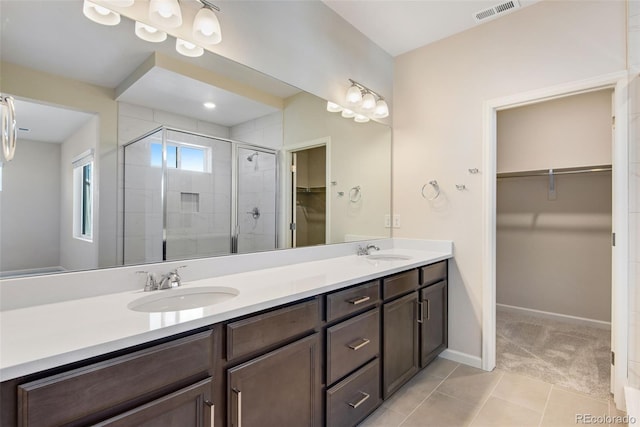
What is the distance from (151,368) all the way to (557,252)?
3.86m

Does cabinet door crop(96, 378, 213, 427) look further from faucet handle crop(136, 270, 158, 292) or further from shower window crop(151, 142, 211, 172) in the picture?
shower window crop(151, 142, 211, 172)

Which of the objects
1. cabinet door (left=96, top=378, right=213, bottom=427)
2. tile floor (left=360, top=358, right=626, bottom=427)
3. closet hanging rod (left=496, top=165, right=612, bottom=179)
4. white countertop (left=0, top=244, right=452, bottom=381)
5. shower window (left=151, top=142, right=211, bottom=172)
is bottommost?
A: tile floor (left=360, top=358, right=626, bottom=427)

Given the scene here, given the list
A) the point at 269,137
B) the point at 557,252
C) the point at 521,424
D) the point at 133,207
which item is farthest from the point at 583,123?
the point at 133,207

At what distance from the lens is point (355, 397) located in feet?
5.40

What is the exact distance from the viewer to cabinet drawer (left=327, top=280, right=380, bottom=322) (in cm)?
150

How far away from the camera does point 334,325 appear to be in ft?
4.99

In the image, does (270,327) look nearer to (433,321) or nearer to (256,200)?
(256,200)

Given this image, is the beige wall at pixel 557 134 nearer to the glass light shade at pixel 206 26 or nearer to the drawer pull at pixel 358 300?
the drawer pull at pixel 358 300

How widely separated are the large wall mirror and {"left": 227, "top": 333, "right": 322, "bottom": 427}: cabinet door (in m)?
0.68

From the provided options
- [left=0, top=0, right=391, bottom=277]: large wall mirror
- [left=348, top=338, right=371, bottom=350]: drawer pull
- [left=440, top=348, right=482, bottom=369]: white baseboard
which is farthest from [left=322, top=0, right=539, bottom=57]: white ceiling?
[left=440, top=348, right=482, bottom=369]: white baseboard

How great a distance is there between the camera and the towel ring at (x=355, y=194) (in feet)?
8.66

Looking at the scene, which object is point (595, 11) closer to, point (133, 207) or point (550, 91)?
A: point (550, 91)

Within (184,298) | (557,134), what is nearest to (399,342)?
(184,298)

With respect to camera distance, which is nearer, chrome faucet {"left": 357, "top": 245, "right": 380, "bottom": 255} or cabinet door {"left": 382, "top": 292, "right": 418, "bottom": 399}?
cabinet door {"left": 382, "top": 292, "right": 418, "bottom": 399}
